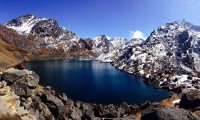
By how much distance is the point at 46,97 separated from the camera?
78375 mm

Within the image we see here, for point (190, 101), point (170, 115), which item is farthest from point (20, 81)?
point (190, 101)

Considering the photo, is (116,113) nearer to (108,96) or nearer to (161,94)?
(108,96)

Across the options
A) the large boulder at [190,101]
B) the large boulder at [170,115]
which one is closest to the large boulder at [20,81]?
the large boulder at [170,115]

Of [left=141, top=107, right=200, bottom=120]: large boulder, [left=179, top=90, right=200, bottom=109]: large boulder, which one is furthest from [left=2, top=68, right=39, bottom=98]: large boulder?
[left=179, top=90, right=200, bottom=109]: large boulder

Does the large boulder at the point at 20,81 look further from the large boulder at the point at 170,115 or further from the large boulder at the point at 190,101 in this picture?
the large boulder at the point at 190,101

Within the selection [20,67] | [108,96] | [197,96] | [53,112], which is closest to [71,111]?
[53,112]

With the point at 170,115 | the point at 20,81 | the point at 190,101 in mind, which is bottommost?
the point at 190,101

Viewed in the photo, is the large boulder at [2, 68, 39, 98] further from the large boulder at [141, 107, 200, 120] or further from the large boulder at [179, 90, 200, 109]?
the large boulder at [179, 90, 200, 109]

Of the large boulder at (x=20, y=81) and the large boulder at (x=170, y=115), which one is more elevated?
the large boulder at (x=20, y=81)

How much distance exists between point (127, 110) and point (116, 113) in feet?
49.4

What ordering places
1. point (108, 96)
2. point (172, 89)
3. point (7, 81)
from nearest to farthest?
point (7, 81), point (108, 96), point (172, 89)

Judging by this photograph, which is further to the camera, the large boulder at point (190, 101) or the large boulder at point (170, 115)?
the large boulder at point (190, 101)

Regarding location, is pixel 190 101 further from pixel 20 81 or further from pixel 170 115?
pixel 20 81

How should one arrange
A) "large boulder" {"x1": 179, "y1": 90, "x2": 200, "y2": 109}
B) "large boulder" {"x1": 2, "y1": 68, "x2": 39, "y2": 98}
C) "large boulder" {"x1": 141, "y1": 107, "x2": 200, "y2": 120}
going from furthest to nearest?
"large boulder" {"x1": 179, "y1": 90, "x2": 200, "y2": 109} < "large boulder" {"x1": 2, "y1": 68, "x2": 39, "y2": 98} < "large boulder" {"x1": 141, "y1": 107, "x2": 200, "y2": 120}
